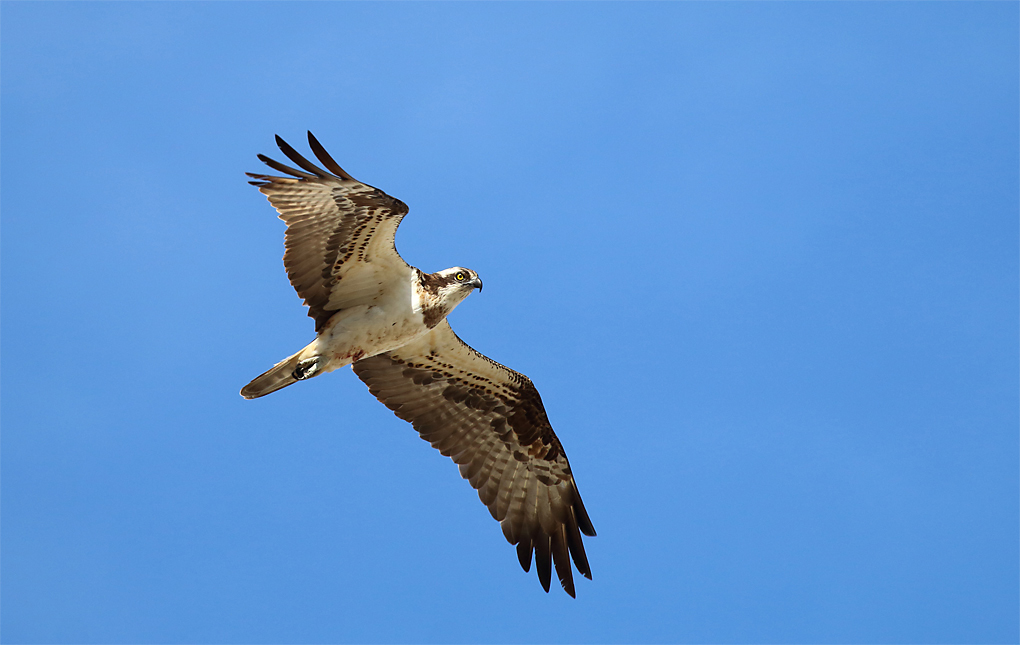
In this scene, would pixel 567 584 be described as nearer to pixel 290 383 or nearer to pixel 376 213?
pixel 290 383

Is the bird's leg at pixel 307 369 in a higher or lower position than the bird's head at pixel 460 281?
lower

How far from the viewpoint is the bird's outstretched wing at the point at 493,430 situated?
11.9 metres

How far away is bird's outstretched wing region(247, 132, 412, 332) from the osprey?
1 cm

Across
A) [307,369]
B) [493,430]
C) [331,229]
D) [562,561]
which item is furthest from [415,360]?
[562,561]

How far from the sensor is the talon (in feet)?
35.0

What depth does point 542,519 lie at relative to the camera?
11.9 m

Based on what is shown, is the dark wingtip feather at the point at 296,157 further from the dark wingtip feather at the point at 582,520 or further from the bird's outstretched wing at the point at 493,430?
the dark wingtip feather at the point at 582,520

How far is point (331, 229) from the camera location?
10.5 meters

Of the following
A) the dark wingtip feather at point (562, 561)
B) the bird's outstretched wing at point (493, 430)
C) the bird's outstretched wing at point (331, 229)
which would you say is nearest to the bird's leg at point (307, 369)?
the bird's outstretched wing at point (331, 229)

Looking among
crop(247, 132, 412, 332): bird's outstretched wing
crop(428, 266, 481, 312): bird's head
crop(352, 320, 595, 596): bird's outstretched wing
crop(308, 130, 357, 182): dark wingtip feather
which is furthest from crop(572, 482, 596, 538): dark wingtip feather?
crop(308, 130, 357, 182): dark wingtip feather

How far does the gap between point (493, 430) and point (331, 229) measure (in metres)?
3.54

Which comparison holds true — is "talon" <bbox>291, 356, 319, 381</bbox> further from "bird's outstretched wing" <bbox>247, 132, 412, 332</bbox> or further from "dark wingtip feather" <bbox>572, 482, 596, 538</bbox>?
"dark wingtip feather" <bbox>572, 482, 596, 538</bbox>

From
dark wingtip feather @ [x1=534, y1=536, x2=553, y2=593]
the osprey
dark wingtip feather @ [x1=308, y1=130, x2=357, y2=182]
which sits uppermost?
dark wingtip feather @ [x1=308, y1=130, x2=357, y2=182]

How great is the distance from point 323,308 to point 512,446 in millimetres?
3130
